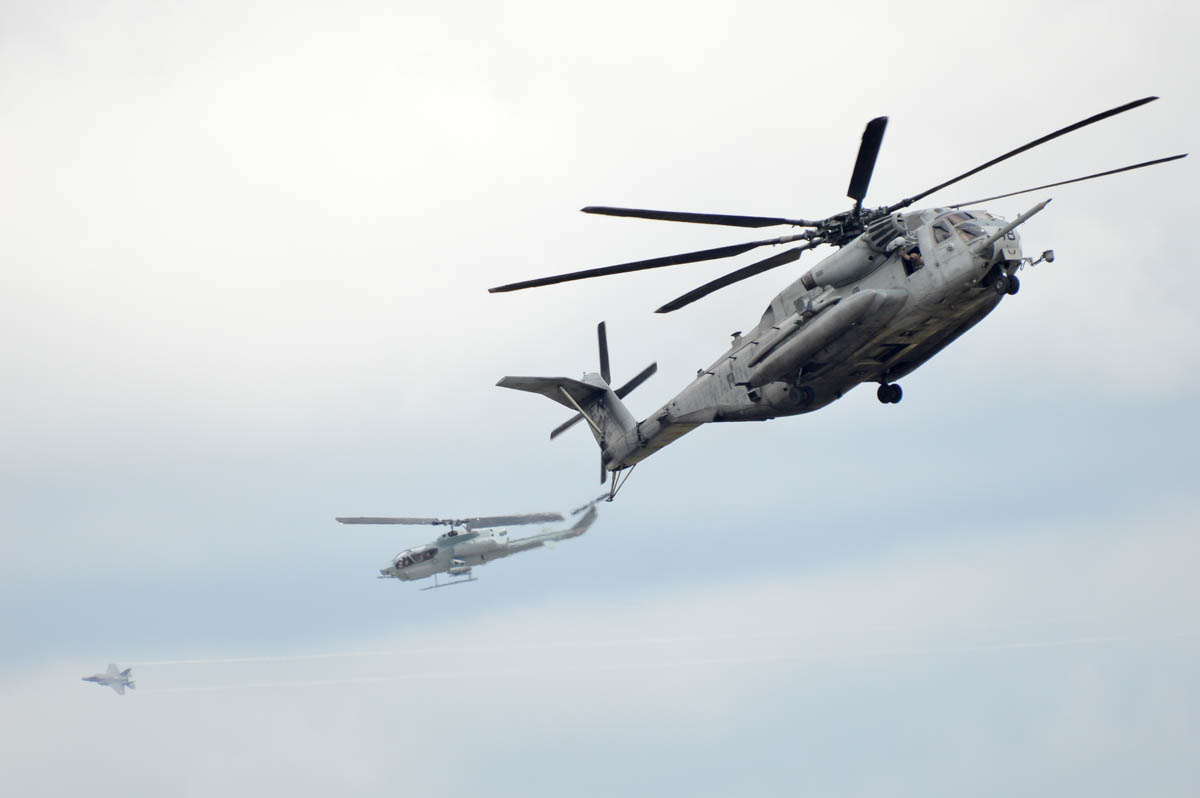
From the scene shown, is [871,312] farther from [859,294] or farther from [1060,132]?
[1060,132]

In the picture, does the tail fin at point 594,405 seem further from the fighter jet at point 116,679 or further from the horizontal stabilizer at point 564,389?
the fighter jet at point 116,679

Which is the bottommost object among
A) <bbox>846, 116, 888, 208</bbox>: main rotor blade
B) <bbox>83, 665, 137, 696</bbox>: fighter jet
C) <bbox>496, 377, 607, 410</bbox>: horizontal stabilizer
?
<bbox>83, 665, 137, 696</bbox>: fighter jet

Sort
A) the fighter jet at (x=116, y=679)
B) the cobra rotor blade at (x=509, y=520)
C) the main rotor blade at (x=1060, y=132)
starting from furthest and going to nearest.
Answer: the fighter jet at (x=116, y=679)
the cobra rotor blade at (x=509, y=520)
the main rotor blade at (x=1060, y=132)

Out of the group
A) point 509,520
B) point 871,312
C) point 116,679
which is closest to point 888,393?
point 871,312

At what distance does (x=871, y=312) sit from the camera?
99.2 feet

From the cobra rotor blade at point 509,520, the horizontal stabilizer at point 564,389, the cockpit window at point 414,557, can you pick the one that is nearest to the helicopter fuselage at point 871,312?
the horizontal stabilizer at point 564,389

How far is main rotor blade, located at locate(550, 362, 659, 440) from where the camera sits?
138ft

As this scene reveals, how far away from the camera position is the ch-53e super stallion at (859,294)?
28609 mm

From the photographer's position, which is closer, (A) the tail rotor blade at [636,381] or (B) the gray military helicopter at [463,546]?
(A) the tail rotor blade at [636,381]

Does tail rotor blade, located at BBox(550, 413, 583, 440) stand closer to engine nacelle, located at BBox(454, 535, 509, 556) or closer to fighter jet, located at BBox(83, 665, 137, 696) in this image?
engine nacelle, located at BBox(454, 535, 509, 556)

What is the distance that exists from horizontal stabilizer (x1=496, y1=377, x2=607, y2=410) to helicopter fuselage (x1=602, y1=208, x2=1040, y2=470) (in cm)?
679

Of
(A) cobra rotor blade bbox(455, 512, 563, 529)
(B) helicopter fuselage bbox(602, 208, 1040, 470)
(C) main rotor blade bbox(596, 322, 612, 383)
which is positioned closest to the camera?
(B) helicopter fuselage bbox(602, 208, 1040, 470)

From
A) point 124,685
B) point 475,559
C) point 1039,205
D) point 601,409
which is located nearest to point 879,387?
point 1039,205

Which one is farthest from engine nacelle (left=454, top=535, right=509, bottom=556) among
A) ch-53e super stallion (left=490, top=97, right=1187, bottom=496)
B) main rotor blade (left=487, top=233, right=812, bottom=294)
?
main rotor blade (left=487, top=233, right=812, bottom=294)
